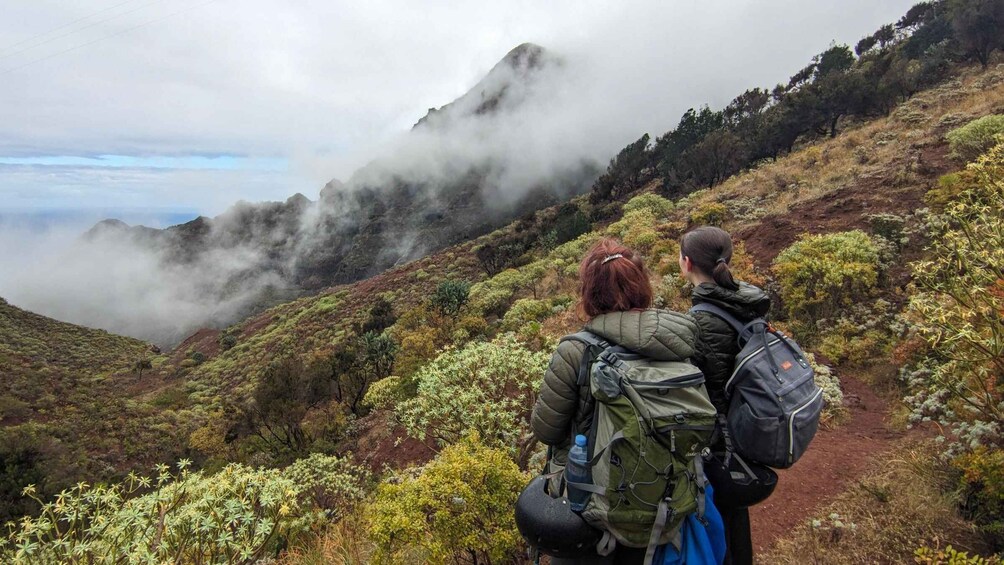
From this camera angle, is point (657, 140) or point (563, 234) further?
point (657, 140)

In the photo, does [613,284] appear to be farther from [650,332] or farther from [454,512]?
[454,512]

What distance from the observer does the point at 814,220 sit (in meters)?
10.4

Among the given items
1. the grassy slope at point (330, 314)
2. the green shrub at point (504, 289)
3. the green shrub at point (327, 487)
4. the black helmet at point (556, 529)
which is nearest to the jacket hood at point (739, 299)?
the black helmet at point (556, 529)

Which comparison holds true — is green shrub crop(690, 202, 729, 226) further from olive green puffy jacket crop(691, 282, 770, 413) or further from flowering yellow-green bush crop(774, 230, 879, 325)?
olive green puffy jacket crop(691, 282, 770, 413)

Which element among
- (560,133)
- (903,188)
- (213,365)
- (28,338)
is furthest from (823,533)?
(560,133)

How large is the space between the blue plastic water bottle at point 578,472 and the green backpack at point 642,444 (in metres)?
0.02

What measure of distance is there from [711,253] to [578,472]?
3.75 feet

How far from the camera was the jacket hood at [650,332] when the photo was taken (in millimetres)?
1680

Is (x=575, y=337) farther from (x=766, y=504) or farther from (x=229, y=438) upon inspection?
(x=229, y=438)

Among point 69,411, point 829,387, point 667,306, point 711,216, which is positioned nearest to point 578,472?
point 829,387

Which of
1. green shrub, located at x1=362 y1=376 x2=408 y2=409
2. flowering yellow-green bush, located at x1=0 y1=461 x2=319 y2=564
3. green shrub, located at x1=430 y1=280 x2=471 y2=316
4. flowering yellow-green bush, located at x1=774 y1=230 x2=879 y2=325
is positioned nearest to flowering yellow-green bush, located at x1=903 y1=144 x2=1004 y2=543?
flowering yellow-green bush, located at x1=774 y1=230 x2=879 y2=325

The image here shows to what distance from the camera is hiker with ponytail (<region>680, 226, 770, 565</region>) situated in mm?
2010

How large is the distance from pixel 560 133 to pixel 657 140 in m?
58.1

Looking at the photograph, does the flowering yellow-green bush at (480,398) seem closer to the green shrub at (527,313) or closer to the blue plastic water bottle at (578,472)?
the blue plastic water bottle at (578,472)
